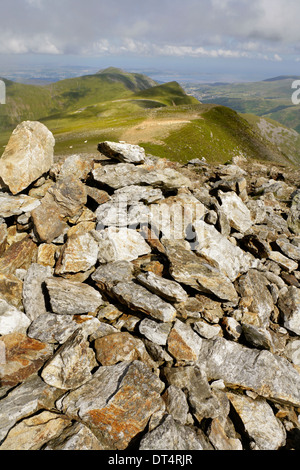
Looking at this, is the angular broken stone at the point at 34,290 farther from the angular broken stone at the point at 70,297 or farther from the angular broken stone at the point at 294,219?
the angular broken stone at the point at 294,219

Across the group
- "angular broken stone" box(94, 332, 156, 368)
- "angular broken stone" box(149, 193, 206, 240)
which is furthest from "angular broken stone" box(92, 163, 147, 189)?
"angular broken stone" box(94, 332, 156, 368)

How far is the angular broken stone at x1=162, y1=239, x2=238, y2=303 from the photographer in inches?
510

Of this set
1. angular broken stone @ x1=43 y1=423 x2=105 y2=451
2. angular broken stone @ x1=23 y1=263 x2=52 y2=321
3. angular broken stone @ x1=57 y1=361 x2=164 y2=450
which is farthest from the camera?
angular broken stone @ x1=23 y1=263 x2=52 y2=321

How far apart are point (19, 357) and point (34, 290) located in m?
3.24

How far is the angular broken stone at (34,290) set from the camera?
1216cm

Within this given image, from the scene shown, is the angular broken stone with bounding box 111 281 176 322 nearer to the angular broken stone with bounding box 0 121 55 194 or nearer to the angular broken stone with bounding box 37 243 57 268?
the angular broken stone with bounding box 37 243 57 268

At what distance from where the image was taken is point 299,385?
10953mm

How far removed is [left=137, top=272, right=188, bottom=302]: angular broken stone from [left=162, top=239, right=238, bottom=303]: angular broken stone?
77 cm

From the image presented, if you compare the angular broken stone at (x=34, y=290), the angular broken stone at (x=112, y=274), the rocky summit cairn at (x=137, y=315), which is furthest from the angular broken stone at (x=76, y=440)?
the angular broken stone at (x=112, y=274)

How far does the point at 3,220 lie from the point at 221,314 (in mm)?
14371

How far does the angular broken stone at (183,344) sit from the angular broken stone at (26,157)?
1413cm
